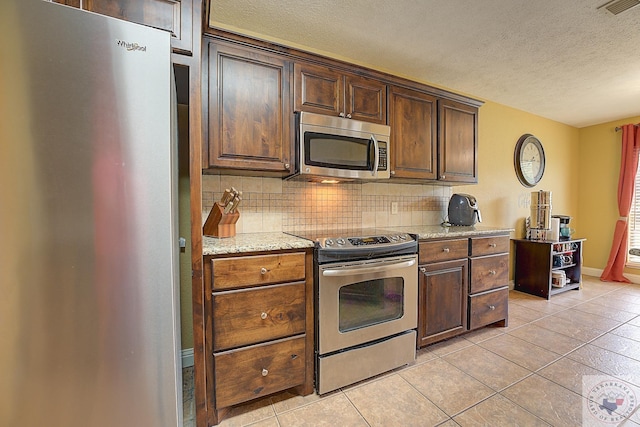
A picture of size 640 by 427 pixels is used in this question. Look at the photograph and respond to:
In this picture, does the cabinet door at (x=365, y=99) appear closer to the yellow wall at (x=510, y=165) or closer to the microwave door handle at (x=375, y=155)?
the microwave door handle at (x=375, y=155)

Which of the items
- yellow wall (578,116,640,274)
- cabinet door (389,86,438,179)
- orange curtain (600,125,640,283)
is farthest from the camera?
yellow wall (578,116,640,274)

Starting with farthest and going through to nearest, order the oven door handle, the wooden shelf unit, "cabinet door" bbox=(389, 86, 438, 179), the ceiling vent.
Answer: the wooden shelf unit < "cabinet door" bbox=(389, 86, 438, 179) < the ceiling vent < the oven door handle

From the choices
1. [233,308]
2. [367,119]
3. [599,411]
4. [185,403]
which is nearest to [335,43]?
[367,119]

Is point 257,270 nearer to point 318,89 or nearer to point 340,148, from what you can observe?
point 340,148

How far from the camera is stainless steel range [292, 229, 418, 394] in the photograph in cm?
158

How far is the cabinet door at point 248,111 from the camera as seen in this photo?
1610 mm

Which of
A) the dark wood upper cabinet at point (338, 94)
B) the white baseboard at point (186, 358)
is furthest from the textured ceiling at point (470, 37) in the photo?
the white baseboard at point (186, 358)

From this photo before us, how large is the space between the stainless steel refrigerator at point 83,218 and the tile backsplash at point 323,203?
3.35 ft

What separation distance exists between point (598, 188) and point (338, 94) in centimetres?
499

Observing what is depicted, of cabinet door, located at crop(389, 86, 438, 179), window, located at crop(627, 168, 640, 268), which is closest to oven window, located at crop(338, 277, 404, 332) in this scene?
cabinet door, located at crop(389, 86, 438, 179)

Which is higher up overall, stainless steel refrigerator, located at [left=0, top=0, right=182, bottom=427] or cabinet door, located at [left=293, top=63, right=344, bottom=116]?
cabinet door, located at [left=293, top=63, right=344, bottom=116]

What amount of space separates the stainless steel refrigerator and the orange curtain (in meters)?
5.79

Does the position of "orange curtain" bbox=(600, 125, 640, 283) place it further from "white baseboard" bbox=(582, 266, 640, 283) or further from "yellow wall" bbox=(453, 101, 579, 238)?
"yellow wall" bbox=(453, 101, 579, 238)

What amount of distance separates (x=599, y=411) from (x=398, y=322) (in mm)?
1128
